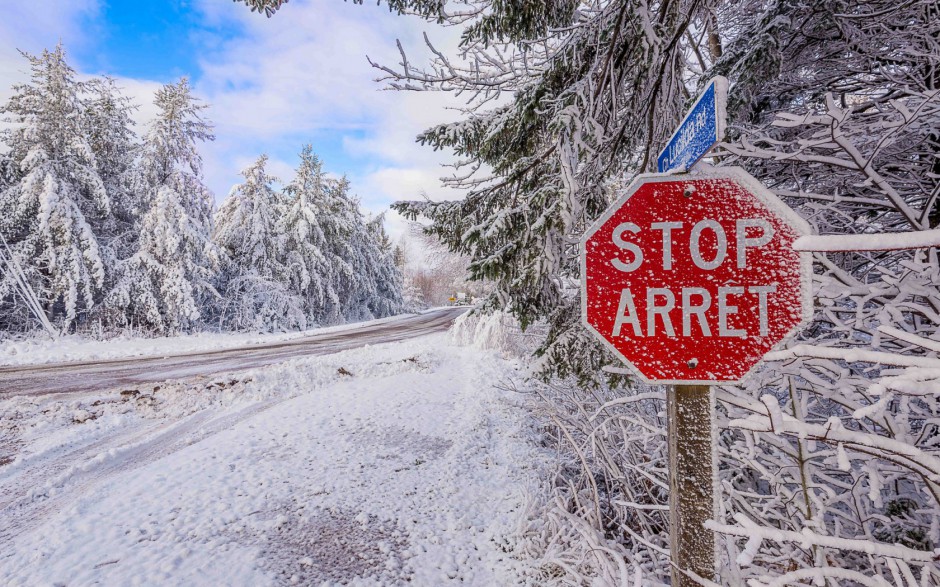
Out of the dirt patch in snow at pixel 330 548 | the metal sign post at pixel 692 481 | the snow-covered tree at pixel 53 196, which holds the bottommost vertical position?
the dirt patch in snow at pixel 330 548

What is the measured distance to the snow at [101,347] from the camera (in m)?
11.1

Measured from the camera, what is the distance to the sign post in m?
1.13

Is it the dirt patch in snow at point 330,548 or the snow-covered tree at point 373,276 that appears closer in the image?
the dirt patch in snow at point 330,548

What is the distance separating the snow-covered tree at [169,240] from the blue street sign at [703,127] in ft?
61.5

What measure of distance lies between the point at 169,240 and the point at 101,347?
186 inches

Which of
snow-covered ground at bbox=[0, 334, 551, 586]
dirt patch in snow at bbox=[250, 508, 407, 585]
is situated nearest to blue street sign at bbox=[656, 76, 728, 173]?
snow-covered ground at bbox=[0, 334, 551, 586]

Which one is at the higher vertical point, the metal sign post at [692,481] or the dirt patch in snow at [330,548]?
the metal sign post at [692,481]

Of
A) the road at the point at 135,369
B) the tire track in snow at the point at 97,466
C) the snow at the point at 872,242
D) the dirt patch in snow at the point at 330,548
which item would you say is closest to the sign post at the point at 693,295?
the snow at the point at 872,242

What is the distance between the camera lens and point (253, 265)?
19703 millimetres

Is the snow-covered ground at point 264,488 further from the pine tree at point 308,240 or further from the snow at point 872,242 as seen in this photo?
the pine tree at point 308,240

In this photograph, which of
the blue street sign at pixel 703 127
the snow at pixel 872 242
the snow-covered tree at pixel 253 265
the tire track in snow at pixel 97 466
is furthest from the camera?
the snow-covered tree at pixel 253 265

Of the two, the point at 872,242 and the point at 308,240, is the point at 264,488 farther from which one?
Result: the point at 308,240

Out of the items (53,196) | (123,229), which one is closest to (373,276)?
(123,229)

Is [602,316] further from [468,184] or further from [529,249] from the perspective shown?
[468,184]
